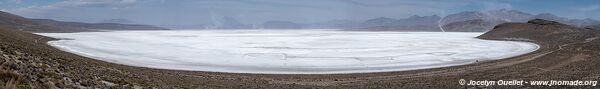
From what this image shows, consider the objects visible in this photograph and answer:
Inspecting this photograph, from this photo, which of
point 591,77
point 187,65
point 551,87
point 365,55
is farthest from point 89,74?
point 365,55

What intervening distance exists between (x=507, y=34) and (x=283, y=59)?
53.6m

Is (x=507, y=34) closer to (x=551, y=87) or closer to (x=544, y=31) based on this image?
(x=544, y=31)

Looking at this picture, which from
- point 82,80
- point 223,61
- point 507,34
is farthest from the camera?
point 507,34

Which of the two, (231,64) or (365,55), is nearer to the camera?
(231,64)

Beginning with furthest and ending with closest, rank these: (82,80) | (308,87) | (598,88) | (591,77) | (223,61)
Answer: (223,61), (308,87), (591,77), (598,88), (82,80)

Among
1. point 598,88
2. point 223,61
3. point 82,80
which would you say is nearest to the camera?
point 82,80

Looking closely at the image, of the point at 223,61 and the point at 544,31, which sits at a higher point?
the point at 544,31

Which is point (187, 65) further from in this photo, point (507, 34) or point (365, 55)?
point (507, 34)

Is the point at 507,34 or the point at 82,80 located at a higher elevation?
the point at 507,34

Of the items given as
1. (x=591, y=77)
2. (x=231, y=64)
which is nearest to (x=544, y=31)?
(x=231, y=64)

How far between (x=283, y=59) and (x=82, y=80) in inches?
1116

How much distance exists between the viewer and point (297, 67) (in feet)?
117

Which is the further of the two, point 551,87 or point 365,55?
point 365,55

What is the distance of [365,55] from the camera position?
46.4m
